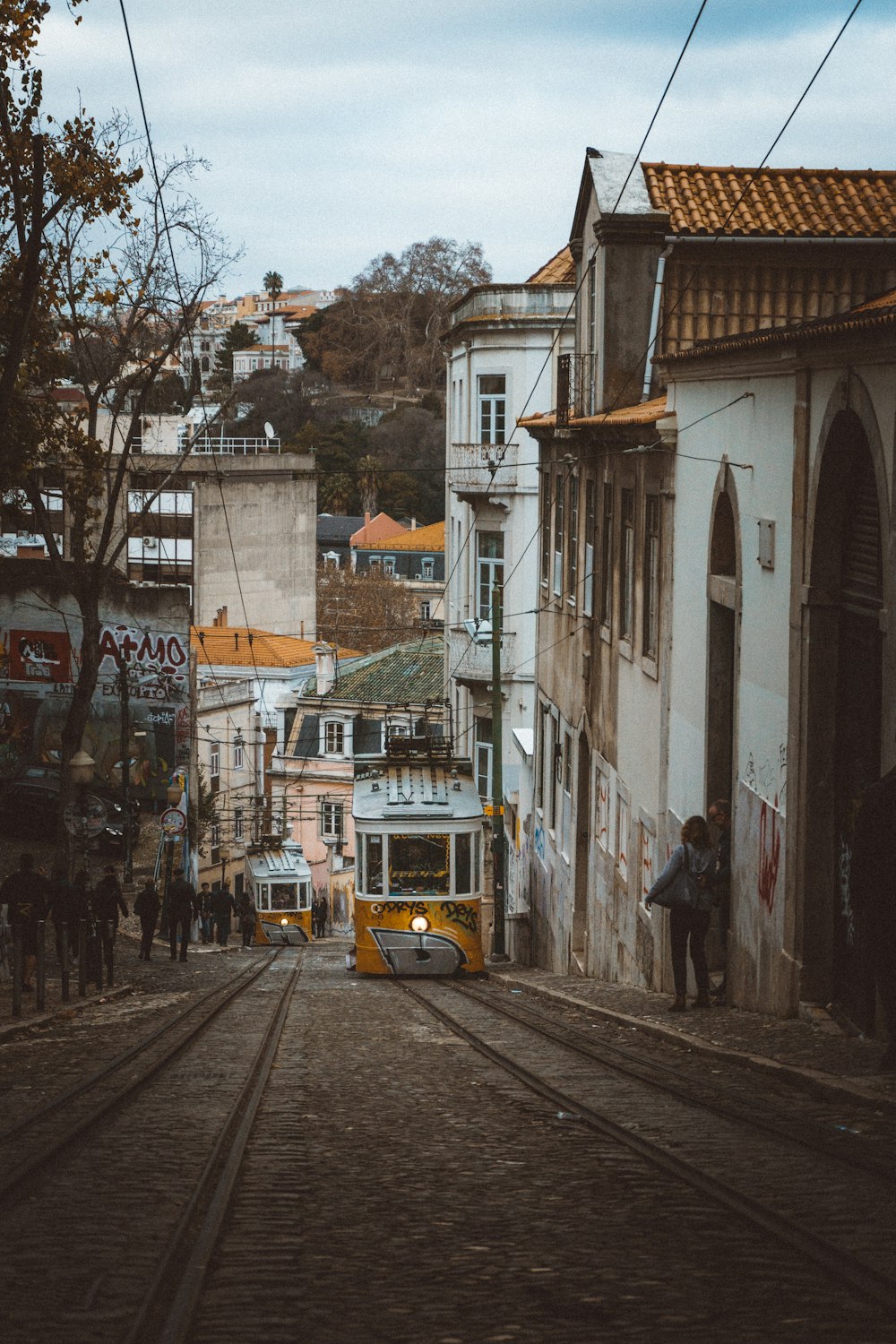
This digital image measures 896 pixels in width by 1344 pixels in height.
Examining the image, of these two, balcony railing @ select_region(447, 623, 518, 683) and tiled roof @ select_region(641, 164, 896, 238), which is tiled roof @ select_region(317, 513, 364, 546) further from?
tiled roof @ select_region(641, 164, 896, 238)

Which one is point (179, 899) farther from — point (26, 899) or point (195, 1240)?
point (195, 1240)

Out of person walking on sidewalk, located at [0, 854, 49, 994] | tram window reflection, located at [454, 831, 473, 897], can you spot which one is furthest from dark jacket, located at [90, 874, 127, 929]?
tram window reflection, located at [454, 831, 473, 897]

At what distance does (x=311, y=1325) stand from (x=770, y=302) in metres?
17.8

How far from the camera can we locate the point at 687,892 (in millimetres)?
12867

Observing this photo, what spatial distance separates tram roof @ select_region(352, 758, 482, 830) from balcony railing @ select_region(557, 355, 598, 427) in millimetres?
5790

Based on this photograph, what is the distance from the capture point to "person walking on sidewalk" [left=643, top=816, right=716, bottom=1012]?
12844 mm

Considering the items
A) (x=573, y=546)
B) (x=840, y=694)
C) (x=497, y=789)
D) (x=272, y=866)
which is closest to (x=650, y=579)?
(x=573, y=546)

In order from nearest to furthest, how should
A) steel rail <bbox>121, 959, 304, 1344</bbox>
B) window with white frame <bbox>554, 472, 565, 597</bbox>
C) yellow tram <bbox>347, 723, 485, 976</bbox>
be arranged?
steel rail <bbox>121, 959, 304, 1344</bbox> → yellow tram <bbox>347, 723, 485, 976</bbox> → window with white frame <bbox>554, 472, 565, 597</bbox>

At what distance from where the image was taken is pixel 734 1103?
861cm

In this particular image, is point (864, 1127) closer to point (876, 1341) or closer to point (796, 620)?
point (876, 1341)

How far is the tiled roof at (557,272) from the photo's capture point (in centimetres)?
3684

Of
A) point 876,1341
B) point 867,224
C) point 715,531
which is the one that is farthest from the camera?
point 867,224

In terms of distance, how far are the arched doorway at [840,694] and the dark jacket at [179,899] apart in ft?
52.3

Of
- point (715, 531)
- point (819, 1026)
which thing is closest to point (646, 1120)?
point (819, 1026)
